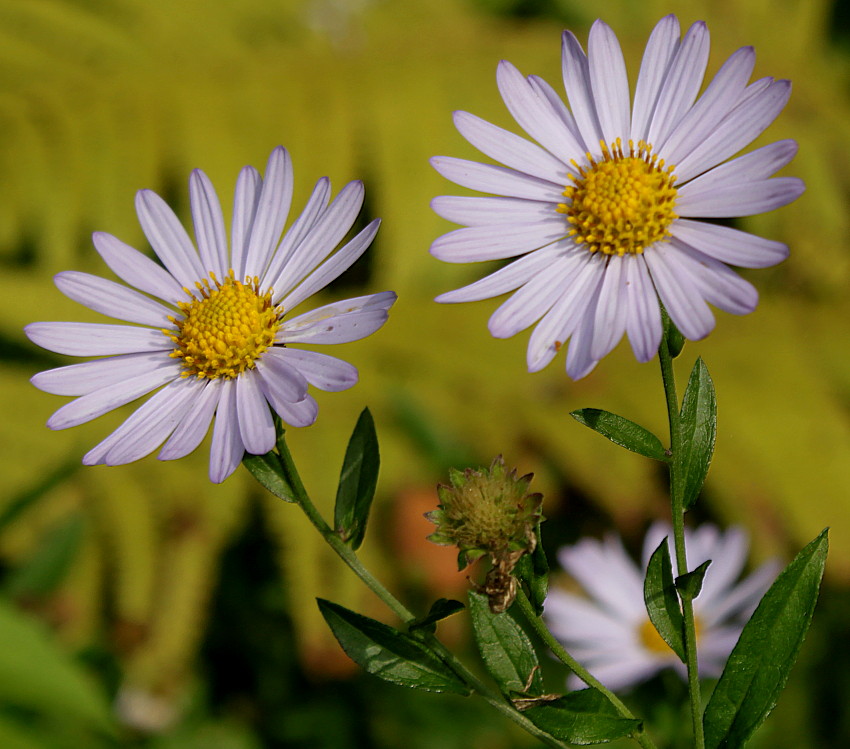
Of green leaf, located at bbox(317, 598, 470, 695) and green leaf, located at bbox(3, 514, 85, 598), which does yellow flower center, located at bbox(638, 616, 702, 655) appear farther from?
green leaf, located at bbox(3, 514, 85, 598)

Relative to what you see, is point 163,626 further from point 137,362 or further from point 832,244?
point 832,244

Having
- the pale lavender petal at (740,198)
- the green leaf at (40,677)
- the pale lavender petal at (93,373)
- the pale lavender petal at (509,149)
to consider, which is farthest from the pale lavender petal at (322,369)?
the green leaf at (40,677)

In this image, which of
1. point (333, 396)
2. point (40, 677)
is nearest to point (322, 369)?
point (40, 677)

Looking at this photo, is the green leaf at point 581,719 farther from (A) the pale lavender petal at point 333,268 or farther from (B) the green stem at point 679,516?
(A) the pale lavender petal at point 333,268

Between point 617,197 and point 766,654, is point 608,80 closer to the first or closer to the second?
point 617,197

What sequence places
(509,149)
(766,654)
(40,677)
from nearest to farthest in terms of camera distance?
(766,654) < (509,149) < (40,677)

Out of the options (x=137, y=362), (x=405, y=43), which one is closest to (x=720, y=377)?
(x=405, y=43)
